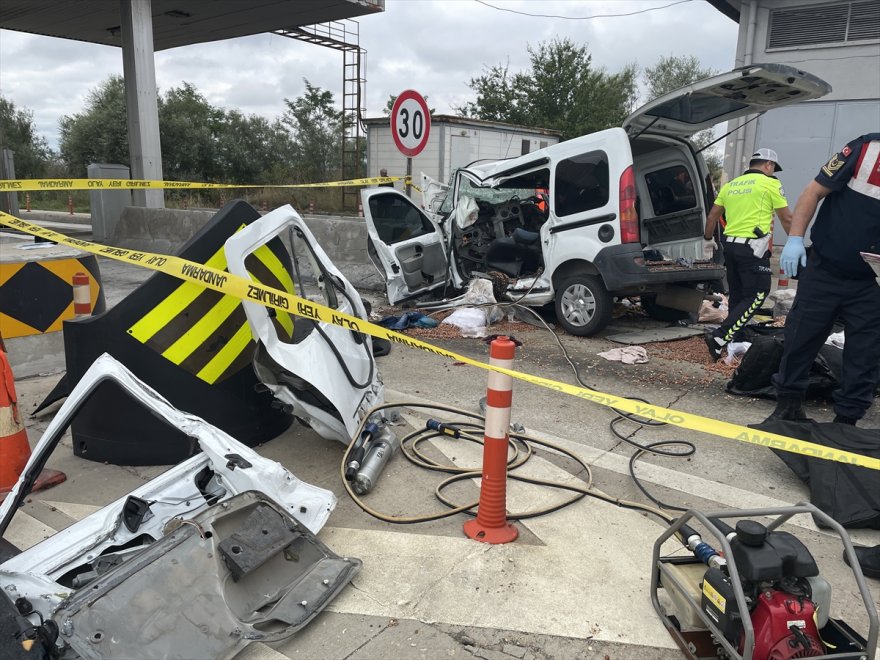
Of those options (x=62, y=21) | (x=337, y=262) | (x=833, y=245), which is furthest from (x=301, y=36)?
(x=833, y=245)

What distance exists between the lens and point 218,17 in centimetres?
1564

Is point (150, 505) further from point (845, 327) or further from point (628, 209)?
point (628, 209)

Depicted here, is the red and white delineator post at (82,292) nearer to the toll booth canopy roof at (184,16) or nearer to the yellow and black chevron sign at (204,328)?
the yellow and black chevron sign at (204,328)

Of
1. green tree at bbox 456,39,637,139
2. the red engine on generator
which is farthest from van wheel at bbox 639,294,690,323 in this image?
green tree at bbox 456,39,637,139

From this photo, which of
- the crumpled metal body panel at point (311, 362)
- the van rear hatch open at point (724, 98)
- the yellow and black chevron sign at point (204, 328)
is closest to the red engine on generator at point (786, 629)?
the crumpled metal body panel at point (311, 362)

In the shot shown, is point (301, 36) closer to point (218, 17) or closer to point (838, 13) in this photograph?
point (218, 17)

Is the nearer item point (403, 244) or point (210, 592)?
point (210, 592)

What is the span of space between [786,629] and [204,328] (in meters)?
3.28

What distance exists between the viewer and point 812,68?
40.7 feet

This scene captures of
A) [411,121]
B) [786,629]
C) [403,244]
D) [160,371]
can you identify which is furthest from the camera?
[411,121]

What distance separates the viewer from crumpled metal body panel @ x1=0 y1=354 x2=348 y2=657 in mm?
2311

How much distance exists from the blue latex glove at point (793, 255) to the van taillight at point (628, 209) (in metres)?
1.99

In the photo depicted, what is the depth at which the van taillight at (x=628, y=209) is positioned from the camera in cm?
614

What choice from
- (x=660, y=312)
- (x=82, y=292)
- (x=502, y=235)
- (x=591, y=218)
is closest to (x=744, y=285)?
(x=660, y=312)
